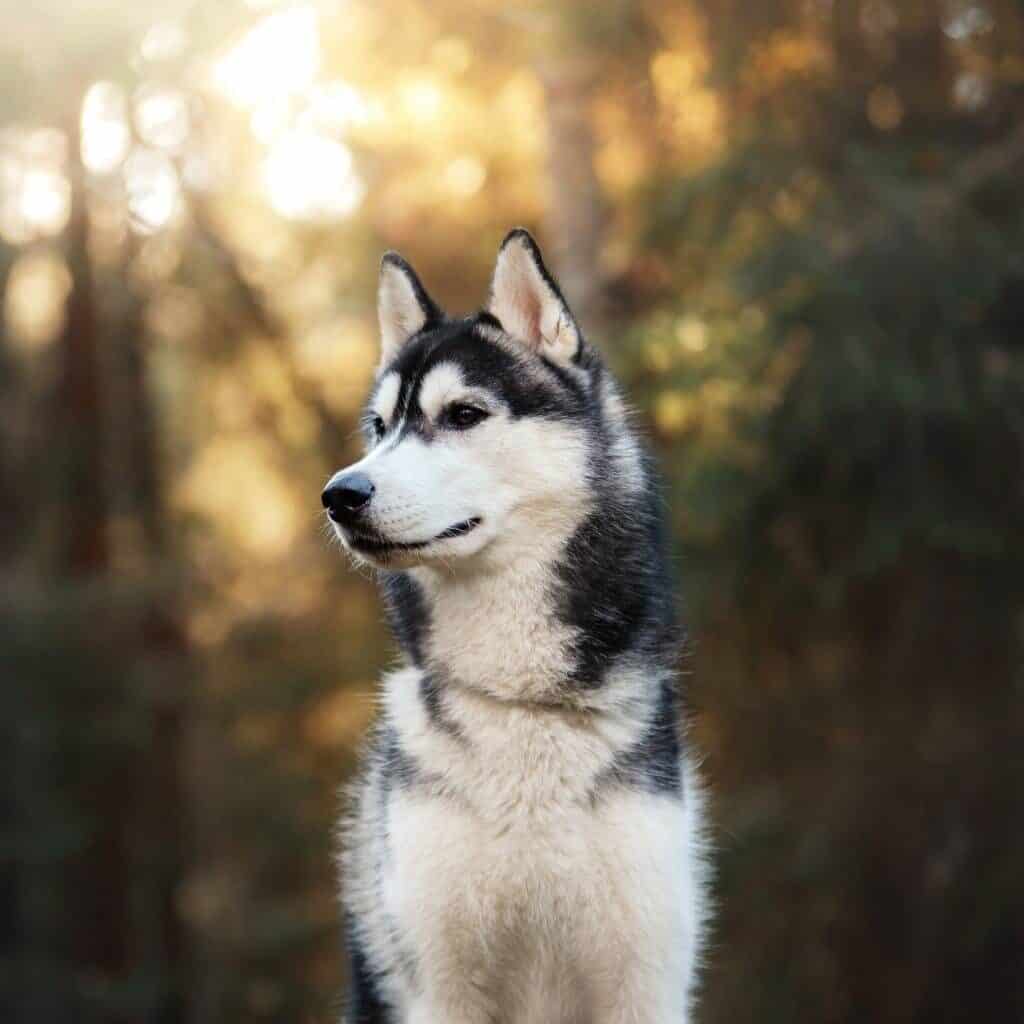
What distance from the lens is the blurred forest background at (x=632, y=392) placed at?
27.0 feet

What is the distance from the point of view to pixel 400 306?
4.33 meters

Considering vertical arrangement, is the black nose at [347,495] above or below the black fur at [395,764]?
above

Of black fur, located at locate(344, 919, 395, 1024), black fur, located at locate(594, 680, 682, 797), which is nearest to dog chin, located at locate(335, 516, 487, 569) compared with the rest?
black fur, located at locate(594, 680, 682, 797)

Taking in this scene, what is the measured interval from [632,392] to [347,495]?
6026mm

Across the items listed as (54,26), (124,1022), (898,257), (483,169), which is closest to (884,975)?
(898,257)

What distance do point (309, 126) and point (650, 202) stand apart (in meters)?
3.24

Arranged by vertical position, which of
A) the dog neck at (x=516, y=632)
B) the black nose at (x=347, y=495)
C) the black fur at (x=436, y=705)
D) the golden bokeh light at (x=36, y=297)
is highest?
the golden bokeh light at (x=36, y=297)

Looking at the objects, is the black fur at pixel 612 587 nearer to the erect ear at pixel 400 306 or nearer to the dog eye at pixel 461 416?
the dog eye at pixel 461 416

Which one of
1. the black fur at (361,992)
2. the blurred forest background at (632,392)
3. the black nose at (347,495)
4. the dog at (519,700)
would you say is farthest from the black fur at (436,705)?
the blurred forest background at (632,392)

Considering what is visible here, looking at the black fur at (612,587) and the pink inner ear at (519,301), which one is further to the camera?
the pink inner ear at (519,301)

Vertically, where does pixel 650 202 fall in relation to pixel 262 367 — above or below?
above

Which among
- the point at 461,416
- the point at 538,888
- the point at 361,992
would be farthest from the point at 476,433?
the point at 361,992

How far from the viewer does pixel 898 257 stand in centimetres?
797

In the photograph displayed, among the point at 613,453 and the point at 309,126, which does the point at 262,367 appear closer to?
the point at 309,126
